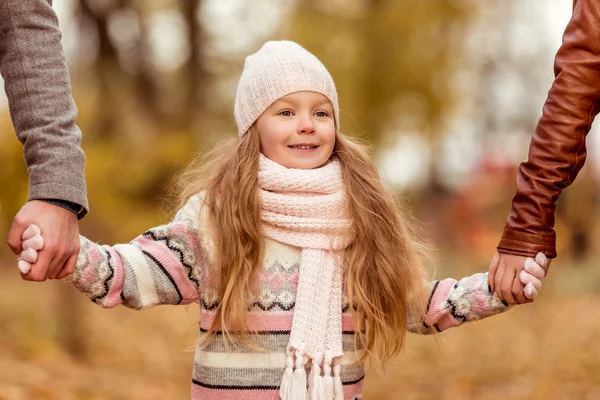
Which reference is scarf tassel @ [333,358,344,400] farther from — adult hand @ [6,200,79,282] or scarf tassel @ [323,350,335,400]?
adult hand @ [6,200,79,282]

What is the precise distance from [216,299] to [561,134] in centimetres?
131

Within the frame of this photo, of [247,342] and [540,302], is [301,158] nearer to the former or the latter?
[247,342]

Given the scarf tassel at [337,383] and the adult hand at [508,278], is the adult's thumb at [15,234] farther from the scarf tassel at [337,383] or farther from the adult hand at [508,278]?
the adult hand at [508,278]

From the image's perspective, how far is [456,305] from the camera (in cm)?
295

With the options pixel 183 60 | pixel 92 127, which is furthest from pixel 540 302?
pixel 92 127

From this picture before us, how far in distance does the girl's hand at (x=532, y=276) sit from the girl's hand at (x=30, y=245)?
5.17 ft

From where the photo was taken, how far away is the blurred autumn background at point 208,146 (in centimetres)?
560

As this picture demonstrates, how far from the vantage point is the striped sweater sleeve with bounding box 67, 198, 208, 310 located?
103 inches

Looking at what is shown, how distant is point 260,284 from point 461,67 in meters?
11.6

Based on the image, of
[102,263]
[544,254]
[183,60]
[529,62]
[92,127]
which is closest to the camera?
[102,263]

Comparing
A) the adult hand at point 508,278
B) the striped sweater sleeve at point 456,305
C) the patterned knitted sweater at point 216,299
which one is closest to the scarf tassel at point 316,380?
the patterned knitted sweater at point 216,299

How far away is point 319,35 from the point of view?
9.77 metres

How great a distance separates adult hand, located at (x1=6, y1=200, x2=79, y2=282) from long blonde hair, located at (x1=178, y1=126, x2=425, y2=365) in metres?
0.66

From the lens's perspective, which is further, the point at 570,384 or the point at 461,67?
the point at 461,67
